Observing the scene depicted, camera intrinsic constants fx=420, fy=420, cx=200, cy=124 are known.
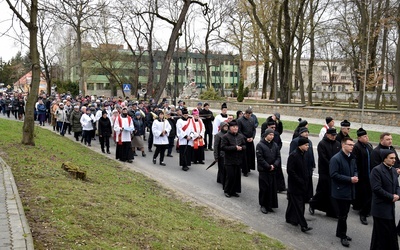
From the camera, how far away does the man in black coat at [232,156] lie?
10.2 m

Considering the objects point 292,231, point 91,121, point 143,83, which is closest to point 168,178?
point 292,231

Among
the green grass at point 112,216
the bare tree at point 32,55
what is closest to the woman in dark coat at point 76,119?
the bare tree at point 32,55

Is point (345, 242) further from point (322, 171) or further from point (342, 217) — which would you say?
point (322, 171)

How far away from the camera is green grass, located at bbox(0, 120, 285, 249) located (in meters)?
5.78

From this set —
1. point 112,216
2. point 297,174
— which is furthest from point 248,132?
point 112,216

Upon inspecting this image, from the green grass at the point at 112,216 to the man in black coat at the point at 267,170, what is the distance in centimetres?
125

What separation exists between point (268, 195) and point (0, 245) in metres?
5.64

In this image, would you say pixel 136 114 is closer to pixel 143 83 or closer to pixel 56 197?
pixel 56 197

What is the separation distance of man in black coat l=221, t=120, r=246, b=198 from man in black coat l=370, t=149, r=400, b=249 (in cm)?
401

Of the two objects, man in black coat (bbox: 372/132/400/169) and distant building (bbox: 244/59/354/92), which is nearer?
man in black coat (bbox: 372/132/400/169)

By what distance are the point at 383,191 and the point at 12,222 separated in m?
5.41

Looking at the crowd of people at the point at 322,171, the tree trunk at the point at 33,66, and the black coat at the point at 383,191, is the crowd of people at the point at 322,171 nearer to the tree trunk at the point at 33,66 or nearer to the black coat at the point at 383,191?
the black coat at the point at 383,191

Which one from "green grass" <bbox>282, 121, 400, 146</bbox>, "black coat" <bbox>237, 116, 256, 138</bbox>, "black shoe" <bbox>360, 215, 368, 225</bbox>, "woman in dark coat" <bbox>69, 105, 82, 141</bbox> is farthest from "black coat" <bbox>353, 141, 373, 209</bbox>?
"woman in dark coat" <bbox>69, 105, 82, 141</bbox>

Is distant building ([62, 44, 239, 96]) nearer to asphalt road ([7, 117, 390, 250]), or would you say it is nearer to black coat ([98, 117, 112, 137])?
black coat ([98, 117, 112, 137])
